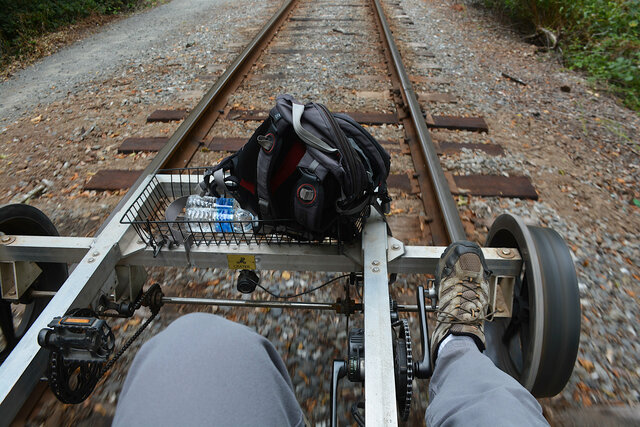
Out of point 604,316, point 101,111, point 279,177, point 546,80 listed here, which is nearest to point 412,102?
point 546,80

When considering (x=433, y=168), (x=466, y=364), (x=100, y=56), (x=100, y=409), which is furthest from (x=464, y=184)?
(x=100, y=56)

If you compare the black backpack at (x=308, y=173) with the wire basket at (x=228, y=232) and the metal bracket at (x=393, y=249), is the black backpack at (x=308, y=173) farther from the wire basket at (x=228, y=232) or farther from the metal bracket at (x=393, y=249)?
the metal bracket at (x=393, y=249)

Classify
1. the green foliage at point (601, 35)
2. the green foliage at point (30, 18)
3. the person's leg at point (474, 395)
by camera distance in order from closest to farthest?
the person's leg at point (474, 395), the green foliage at point (601, 35), the green foliage at point (30, 18)

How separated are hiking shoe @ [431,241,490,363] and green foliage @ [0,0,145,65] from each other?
30.1ft

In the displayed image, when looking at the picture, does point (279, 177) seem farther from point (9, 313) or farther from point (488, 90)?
point (488, 90)

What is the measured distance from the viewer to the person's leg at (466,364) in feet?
4.55

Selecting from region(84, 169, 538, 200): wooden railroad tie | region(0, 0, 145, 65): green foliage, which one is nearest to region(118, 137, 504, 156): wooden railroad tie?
region(84, 169, 538, 200): wooden railroad tie

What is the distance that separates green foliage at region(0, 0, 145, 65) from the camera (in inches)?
332

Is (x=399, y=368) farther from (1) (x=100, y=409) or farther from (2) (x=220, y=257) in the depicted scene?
(1) (x=100, y=409)

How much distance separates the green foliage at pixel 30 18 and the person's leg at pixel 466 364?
9202 millimetres

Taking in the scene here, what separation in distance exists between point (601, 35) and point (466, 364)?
745 cm

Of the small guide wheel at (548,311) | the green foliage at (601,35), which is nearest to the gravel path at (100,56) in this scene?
the small guide wheel at (548,311)

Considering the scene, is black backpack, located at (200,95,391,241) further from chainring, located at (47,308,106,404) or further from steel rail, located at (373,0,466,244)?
steel rail, located at (373,0,466,244)

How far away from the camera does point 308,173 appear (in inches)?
72.8
